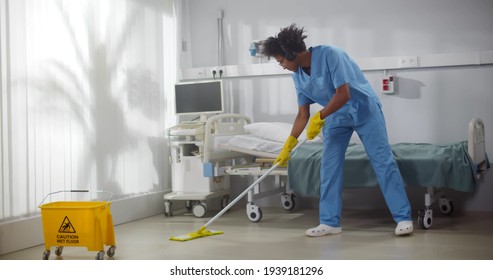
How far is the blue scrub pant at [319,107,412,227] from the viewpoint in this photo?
3.68 meters

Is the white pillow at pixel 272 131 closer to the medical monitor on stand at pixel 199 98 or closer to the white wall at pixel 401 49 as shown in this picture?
the medical monitor on stand at pixel 199 98

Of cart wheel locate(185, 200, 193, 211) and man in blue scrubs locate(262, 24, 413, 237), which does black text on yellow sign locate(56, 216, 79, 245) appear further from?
cart wheel locate(185, 200, 193, 211)

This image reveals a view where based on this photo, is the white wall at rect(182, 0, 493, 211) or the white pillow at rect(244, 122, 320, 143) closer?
the white pillow at rect(244, 122, 320, 143)

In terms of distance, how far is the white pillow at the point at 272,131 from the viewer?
4.68 meters

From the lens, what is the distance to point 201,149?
497 centimetres

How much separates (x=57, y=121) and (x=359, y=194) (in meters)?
2.71

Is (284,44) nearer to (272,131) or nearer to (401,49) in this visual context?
(272,131)

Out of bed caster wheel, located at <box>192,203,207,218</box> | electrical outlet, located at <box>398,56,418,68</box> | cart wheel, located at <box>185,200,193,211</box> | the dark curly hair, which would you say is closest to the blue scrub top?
the dark curly hair

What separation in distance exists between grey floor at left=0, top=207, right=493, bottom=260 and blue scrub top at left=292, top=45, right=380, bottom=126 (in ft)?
2.60

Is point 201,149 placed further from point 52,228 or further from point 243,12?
point 52,228

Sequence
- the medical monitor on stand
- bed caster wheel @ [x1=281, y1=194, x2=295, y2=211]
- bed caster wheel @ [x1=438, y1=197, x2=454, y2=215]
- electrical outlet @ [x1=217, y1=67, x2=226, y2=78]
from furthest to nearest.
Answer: electrical outlet @ [x1=217, y1=67, x2=226, y2=78] → bed caster wheel @ [x1=281, y1=194, x2=295, y2=211] → the medical monitor on stand → bed caster wheel @ [x1=438, y1=197, x2=454, y2=215]

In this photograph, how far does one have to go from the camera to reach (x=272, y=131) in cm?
474

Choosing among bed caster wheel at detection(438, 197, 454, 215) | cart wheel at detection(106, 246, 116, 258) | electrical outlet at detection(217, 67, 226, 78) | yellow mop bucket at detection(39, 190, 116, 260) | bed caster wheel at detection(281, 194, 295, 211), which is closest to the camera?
yellow mop bucket at detection(39, 190, 116, 260)
